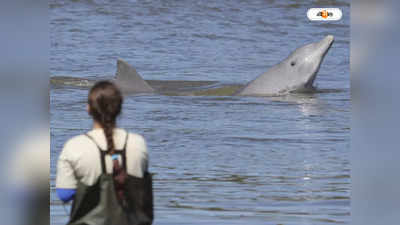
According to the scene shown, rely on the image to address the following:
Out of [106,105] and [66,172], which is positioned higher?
[106,105]

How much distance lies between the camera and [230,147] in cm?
1037

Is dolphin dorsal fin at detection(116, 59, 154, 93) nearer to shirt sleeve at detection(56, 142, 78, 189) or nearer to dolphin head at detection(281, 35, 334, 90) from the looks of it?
dolphin head at detection(281, 35, 334, 90)

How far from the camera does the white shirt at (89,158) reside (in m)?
4.87

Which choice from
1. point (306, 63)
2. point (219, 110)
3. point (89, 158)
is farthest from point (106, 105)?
point (306, 63)

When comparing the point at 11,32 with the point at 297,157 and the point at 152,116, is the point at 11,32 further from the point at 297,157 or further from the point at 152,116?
the point at 152,116

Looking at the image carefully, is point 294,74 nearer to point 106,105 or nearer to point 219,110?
point 219,110

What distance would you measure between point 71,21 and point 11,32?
15.3 m

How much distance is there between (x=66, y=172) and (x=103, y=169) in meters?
0.19

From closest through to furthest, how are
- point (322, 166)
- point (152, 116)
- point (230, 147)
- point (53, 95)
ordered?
point (322, 166) → point (230, 147) → point (152, 116) → point (53, 95)

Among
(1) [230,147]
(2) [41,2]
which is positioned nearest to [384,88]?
(2) [41,2]

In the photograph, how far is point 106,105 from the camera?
493cm

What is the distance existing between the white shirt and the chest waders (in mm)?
25

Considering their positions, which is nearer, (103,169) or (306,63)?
(103,169)

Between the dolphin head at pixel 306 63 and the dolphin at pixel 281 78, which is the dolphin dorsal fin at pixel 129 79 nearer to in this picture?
the dolphin at pixel 281 78
